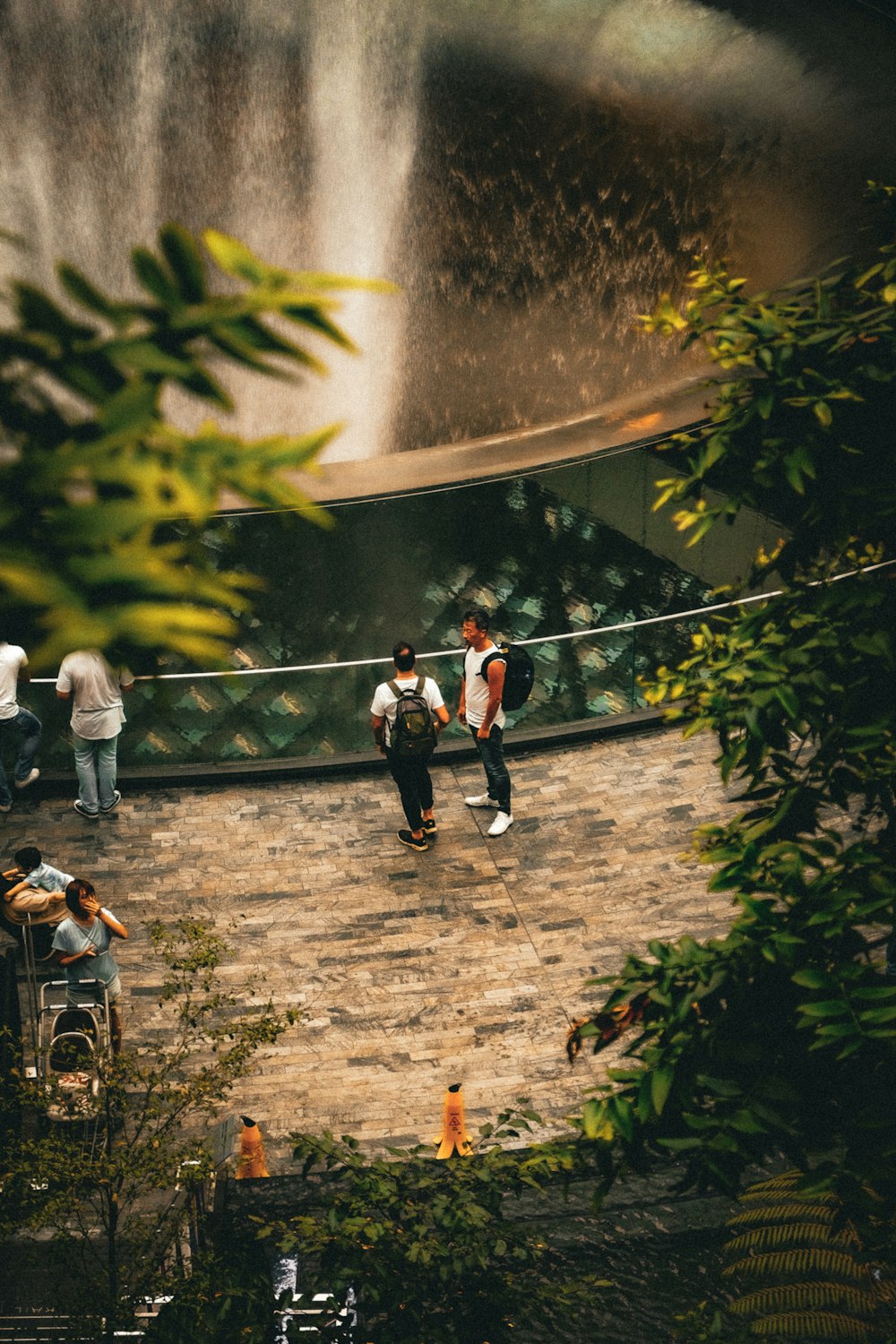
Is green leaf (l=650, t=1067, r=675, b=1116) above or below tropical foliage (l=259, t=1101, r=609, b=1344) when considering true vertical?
above

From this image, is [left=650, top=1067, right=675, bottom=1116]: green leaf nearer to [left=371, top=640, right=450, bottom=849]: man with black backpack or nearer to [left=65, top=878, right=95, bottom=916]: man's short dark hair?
[left=65, top=878, right=95, bottom=916]: man's short dark hair

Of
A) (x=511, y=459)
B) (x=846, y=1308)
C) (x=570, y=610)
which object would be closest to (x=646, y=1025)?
(x=846, y=1308)

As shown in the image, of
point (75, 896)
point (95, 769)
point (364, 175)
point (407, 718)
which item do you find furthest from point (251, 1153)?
point (364, 175)

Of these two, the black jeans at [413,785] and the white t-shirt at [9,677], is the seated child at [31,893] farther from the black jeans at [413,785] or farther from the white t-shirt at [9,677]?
the black jeans at [413,785]

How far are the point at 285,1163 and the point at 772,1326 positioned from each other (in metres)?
2.87

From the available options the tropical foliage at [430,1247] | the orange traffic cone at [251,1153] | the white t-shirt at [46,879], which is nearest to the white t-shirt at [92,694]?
the white t-shirt at [46,879]

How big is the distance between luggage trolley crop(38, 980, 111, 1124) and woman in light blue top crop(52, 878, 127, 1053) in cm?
4

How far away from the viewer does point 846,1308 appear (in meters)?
5.29

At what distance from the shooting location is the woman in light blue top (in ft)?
23.5

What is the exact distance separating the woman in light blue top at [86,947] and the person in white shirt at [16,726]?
2653 mm

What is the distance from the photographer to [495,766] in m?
9.43

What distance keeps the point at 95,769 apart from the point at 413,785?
2.49 m

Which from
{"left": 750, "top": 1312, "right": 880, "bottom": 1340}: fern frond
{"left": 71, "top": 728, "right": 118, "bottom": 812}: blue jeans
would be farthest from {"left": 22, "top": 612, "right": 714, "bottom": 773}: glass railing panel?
{"left": 750, "top": 1312, "right": 880, "bottom": 1340}: fern frond

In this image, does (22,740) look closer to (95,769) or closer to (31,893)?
(95,769)
